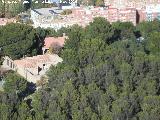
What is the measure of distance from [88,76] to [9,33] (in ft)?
18.9

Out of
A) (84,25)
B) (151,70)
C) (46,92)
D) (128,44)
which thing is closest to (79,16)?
(84,25)

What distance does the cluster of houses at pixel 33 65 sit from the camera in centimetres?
2588

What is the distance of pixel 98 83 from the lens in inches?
930

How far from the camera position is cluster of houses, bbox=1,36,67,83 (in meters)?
25.9

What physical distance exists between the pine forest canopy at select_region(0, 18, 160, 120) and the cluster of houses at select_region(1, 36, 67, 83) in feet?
2.44

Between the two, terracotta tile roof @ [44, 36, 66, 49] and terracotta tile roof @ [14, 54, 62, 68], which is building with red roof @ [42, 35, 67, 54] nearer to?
terracotta tile roof @ [44, 36, 66, 49]

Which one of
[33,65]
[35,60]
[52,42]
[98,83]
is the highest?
[52,42]

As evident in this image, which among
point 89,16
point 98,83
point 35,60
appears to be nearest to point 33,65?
point 35,60

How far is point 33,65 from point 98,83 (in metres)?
3.72

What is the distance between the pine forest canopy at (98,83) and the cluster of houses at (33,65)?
74 cm

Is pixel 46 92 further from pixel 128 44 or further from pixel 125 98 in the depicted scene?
pixel 128 44

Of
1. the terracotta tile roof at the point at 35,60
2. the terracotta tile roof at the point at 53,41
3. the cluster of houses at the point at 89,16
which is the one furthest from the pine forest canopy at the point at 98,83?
the cluster of houses at the point at 89,16

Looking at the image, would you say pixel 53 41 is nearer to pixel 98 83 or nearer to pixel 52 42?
pixel 52 42

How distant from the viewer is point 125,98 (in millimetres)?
21859
